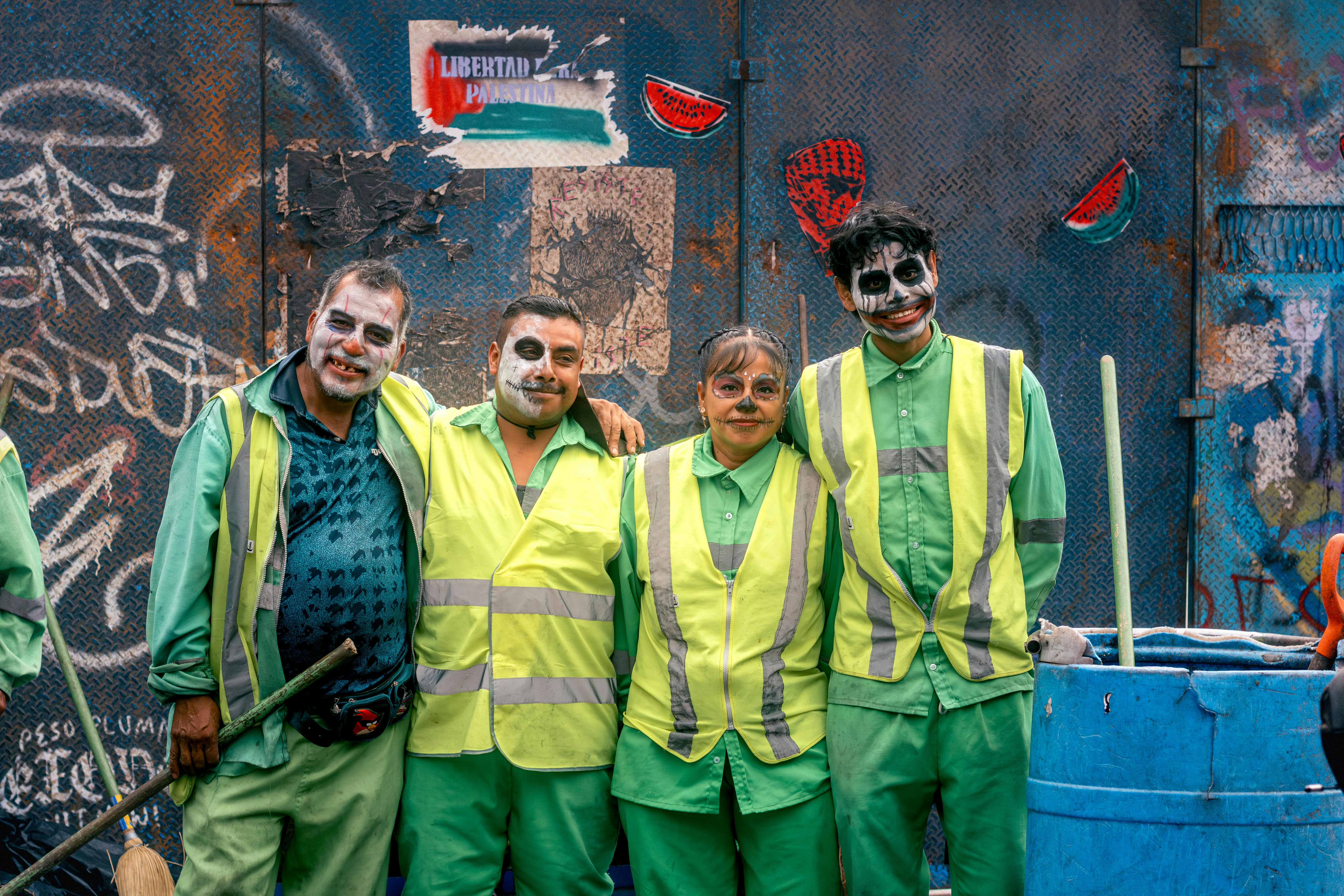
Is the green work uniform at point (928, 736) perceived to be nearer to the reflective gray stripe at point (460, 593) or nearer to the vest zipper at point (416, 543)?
the reflective gray stripe at point (460, 593)

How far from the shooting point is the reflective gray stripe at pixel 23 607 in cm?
287

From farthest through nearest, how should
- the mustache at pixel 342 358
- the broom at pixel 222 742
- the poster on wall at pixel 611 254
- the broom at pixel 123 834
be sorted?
the poster on wall at pixel 611 254, the broom at pixel 123 834, the mustache at pixel 342 358, the broom at pixel 222 742

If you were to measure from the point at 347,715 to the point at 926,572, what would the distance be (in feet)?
5.26

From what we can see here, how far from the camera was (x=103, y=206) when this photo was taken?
4074mm

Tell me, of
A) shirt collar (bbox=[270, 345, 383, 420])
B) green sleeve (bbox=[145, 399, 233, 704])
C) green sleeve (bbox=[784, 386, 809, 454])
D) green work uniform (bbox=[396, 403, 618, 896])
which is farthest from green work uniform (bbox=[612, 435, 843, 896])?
green sleeve (bbox=[145, 399, 233, 704])

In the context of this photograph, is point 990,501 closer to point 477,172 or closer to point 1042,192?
point 1042,192

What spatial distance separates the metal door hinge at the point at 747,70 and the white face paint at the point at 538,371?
1514 mm

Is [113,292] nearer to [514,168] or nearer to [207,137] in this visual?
[207,137]

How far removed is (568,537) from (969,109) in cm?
253

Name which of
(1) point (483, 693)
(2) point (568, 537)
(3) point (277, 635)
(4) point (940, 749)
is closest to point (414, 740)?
(1) point (483, 693)

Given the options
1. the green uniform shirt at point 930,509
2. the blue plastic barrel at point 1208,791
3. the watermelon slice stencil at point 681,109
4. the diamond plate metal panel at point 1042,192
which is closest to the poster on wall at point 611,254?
the watermelon slice stencil at point 681,109

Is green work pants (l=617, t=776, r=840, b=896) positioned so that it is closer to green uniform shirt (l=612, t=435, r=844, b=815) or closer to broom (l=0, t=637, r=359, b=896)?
green uniform shirt (l=612, t=435, r=844, b=815)

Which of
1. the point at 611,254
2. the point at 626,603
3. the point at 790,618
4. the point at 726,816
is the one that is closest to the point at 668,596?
the point at 626,603

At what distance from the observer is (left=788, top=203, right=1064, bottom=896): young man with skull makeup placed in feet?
9.29
